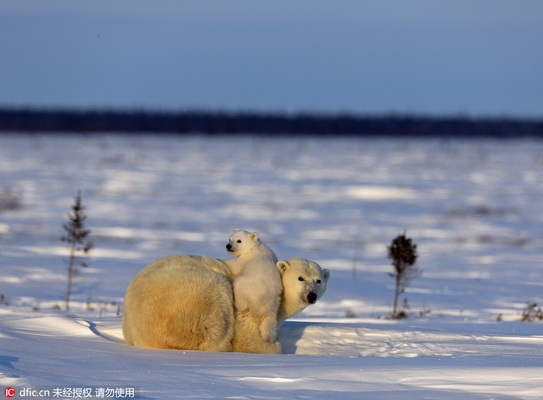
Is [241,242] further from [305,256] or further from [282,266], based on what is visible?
[305,256]

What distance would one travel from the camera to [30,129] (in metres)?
58.5

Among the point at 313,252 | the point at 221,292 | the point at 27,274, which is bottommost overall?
the point at 221,292

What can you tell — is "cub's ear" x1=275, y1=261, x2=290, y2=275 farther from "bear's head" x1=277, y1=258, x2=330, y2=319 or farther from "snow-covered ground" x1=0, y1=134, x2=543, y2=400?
"snow-covered ground" x1=0, y1=134, x2=543, y2=400

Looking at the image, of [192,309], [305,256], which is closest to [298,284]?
[192,309]

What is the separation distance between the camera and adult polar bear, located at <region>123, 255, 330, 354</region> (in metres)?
5.32

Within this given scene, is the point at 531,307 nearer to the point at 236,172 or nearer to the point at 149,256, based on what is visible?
the point at 149,256

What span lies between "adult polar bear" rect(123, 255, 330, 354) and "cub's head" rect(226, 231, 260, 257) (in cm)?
18

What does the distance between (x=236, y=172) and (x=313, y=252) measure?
15247 mm

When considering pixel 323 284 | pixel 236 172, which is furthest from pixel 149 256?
pixel 236 172

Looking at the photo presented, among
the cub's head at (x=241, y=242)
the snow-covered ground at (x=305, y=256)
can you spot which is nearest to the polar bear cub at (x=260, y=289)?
the cub's head at (x=241, y=242)

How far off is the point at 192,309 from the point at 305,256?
8.21m

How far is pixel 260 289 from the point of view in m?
5.54

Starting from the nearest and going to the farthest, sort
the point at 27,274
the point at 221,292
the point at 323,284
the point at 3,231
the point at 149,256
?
1. the point at 221,292
2. the point at 323,284
3. the point at 27,274
4. the point at 149,256
5. the point at 3,231

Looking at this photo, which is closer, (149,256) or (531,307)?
(531,307)
